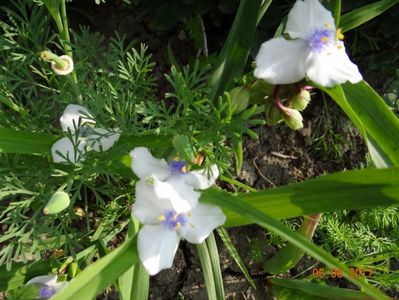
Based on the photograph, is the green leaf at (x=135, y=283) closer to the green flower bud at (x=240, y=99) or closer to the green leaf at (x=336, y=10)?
the green flower bud at (x=240, y=99)

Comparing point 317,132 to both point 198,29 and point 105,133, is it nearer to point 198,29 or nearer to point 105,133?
point 198,29

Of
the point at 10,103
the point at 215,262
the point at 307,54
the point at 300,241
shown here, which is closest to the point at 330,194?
the point at 300,241

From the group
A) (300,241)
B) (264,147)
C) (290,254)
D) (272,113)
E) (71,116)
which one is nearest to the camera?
(300,241)

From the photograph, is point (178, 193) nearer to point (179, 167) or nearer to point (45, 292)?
point (179, 167)

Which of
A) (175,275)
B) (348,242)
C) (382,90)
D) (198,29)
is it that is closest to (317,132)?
(382,90)

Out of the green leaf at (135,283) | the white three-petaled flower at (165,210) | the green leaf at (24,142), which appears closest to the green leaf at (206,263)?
the green leaf at (135,283)
